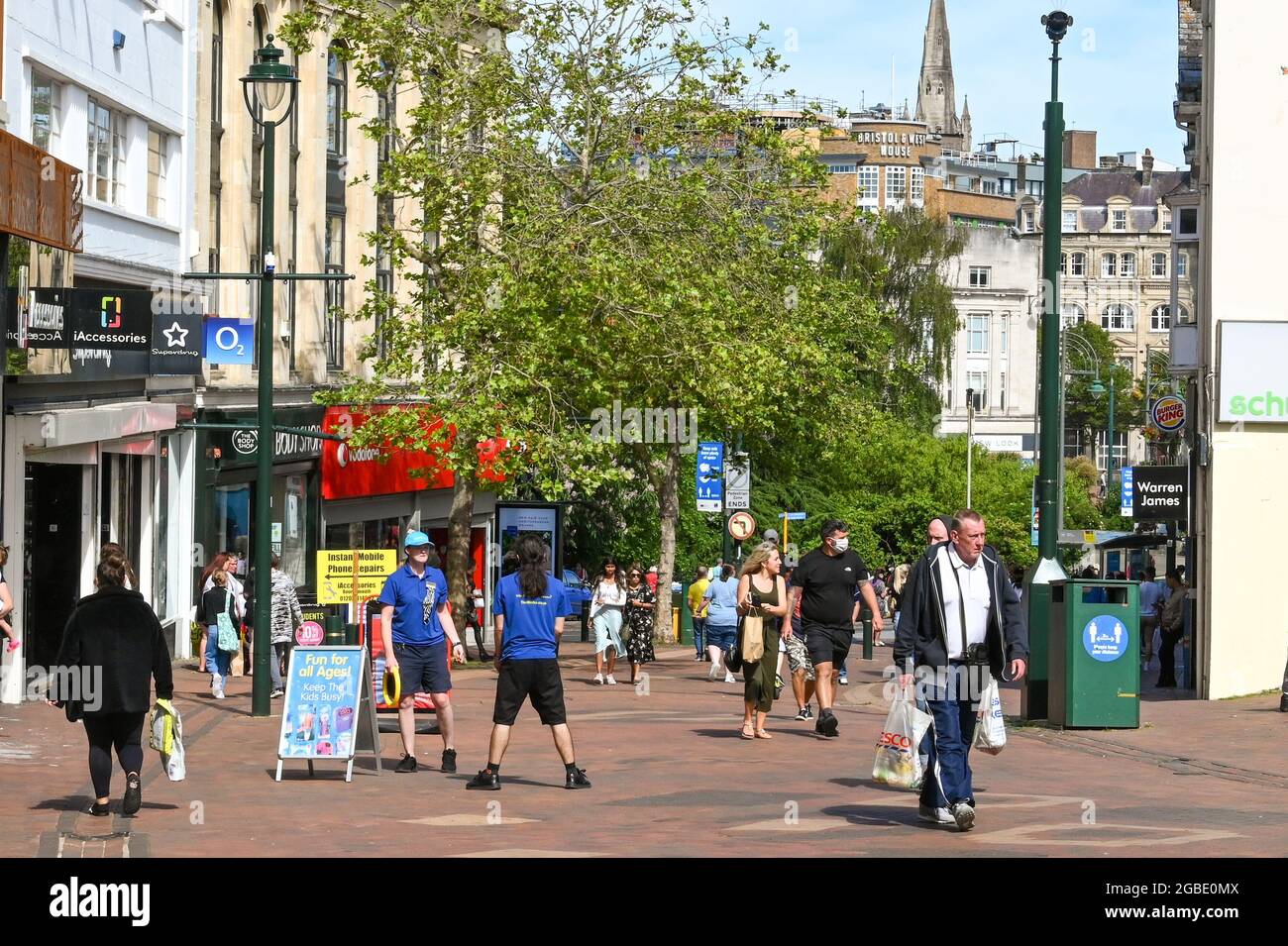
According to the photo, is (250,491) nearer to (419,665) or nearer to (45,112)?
(45,112)

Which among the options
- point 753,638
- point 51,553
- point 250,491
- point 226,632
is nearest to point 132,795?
point 753,638

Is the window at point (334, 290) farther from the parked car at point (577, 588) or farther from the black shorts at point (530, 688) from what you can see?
the black shorts at point (530, 688)

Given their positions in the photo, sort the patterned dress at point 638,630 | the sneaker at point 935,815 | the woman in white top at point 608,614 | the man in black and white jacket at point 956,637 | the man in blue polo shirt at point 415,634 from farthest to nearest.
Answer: the patterned dress at point 638,630, the woman in white top at point 608,614, the man in blue polo shirt at point 415,634, the man in black and white jacket at point 956,637, the sneaker at point 935,815

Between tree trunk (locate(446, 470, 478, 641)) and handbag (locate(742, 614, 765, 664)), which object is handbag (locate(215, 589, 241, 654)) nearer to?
handbag (locate(742, 614, 765, 664))

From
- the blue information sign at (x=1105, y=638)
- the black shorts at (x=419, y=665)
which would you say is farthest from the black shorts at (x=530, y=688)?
the blue information sign at (x=1105, y=638)

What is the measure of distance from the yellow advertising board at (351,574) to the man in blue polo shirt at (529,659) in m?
9.26

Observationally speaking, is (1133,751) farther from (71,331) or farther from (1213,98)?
(71,331)

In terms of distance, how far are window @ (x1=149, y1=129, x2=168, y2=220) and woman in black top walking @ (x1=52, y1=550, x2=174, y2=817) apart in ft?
56.6

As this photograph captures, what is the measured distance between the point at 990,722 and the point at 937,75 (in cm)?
18168

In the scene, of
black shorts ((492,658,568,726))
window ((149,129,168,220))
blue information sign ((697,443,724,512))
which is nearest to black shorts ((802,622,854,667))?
black shorts ((492,658,568,726))

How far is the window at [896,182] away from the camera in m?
142

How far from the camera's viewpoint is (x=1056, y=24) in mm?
19688

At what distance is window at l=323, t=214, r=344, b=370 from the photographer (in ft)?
127

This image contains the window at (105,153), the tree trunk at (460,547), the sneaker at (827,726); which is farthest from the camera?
the tree trunk at (460,547)
